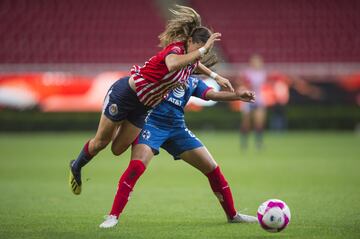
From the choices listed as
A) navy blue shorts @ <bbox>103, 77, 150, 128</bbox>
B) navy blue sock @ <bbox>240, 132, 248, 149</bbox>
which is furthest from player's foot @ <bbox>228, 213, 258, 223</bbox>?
navy blue sock @ <bbox>240, 132, 248, 149</bbox>

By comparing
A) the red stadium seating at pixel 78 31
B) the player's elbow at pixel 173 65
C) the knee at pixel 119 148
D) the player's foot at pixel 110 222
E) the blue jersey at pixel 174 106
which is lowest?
the red stadium seating at pixel 78 31

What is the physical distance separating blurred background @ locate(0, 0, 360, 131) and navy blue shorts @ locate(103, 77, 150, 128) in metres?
15.1

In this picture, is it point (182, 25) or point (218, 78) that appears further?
point (218, 78)

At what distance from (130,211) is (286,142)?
12.8 meters

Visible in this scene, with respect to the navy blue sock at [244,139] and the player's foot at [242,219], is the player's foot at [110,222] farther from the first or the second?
the navy blue sock at [244,139]

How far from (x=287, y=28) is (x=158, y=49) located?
5.77 meters

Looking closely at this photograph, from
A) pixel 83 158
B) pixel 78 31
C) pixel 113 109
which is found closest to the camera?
pixel 113 109

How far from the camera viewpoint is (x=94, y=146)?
7.53 m

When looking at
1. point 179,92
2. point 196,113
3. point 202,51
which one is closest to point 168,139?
point 179,92

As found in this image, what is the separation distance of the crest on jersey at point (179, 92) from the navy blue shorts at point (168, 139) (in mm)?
377

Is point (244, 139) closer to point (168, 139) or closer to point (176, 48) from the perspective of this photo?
point (168, 139)

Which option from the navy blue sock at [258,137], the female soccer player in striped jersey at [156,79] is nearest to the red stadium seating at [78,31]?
the navy blue sock at [258,137]

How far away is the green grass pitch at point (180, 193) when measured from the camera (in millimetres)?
7102

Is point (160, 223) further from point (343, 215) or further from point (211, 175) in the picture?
point (343, 215)
